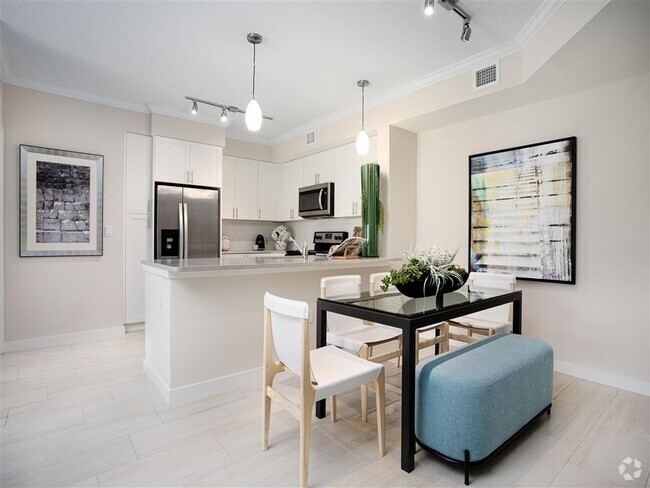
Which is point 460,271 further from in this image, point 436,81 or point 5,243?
point 5,243

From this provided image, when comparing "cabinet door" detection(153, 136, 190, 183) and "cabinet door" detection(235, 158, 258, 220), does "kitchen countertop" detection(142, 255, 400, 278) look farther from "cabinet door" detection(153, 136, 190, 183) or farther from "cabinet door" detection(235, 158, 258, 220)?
"cabinet door" detection(235, 158, 258, 220)

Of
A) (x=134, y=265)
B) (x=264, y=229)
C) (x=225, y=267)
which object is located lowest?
(x=134, y=265)

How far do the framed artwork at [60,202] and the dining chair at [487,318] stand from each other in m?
3.89

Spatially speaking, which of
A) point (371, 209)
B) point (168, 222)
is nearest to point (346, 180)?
point (371, 209)

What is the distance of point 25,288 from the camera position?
12.0 feet

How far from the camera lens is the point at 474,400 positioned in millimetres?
Result: 1657

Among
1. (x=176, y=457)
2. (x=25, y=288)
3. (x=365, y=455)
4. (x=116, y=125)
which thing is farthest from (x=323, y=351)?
(x=116, y=125)

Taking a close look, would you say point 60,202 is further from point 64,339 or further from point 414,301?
point 414,301

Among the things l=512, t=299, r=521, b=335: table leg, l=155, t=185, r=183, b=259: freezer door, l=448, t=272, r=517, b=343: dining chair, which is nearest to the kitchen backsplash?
l=155, t=185, r=183, b=259: freezer door

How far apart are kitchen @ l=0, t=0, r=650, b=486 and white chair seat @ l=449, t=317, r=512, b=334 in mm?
318

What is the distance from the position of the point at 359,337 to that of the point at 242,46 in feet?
8.19

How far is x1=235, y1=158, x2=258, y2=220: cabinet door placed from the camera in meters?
5.52

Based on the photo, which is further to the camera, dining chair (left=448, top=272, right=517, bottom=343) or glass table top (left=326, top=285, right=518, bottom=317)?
dining chair (left=448, top=272, right=517, bottom=343)

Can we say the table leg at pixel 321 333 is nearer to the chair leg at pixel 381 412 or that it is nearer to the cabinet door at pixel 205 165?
the chair leg at pixel 381 412
